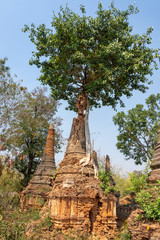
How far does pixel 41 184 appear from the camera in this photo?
1329 cm

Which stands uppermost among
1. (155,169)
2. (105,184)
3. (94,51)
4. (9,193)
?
(94,51)

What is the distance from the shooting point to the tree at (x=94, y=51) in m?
11.8

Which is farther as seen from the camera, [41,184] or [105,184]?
[41,184]

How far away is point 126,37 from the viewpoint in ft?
40.9

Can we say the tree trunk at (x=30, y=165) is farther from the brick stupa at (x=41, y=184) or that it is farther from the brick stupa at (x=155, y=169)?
the brick stupa at (x=155, y=169)

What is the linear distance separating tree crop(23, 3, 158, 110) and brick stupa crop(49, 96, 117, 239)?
17.4 ft

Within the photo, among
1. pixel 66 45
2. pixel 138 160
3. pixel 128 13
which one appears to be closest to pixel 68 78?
pixel 66 45

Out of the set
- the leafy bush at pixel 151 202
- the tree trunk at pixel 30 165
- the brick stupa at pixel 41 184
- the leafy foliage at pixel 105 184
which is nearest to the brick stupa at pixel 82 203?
the leafy foliage at pixel 105 184

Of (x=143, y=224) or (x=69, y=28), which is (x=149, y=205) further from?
(x=69, y=28)

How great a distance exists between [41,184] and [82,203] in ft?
15.3

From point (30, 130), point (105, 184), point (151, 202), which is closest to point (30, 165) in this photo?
point (30, 130)

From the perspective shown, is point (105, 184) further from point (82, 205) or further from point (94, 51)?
point (94, 51)

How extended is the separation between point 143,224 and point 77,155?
649 centimetres

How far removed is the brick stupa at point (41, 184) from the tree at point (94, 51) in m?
5.28
